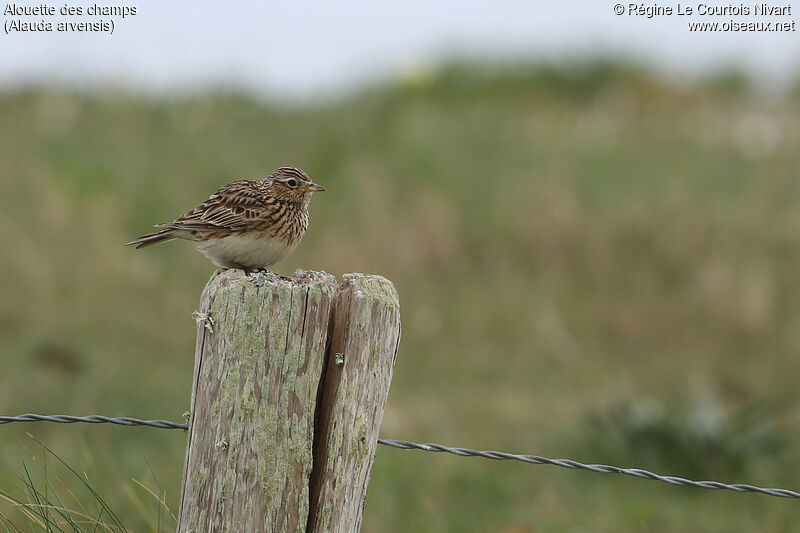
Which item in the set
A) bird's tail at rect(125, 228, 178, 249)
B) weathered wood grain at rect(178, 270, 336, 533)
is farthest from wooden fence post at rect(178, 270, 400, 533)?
bird's tail at rect(125, 228, 178, 249)

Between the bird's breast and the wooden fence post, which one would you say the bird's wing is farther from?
the wooden fence post

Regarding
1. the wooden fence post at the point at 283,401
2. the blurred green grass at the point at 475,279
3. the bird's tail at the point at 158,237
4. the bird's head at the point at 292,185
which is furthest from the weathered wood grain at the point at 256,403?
the blurred green grass at the point at 475,279

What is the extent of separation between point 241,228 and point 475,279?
7.92 meters

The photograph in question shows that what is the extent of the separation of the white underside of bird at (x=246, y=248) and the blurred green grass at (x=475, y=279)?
142cm

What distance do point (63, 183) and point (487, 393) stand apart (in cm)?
664

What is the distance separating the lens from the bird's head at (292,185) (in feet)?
16.9

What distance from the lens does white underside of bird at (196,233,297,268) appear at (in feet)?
15.8

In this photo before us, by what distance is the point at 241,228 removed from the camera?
481 cm

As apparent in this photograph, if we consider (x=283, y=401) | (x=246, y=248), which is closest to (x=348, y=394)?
(x=283, y=401)

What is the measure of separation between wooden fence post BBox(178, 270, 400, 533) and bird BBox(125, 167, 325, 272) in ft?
4.48

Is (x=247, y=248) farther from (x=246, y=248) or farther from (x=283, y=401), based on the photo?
(x=283, y=401)

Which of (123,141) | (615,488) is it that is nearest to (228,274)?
(615,488)

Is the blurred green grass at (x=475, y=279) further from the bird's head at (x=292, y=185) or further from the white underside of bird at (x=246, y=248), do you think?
the bird's head at (x=292, y=185)

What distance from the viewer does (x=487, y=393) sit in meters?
10.1
